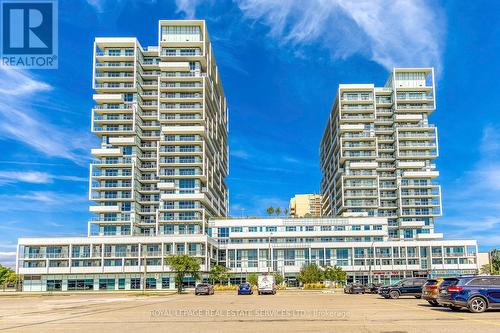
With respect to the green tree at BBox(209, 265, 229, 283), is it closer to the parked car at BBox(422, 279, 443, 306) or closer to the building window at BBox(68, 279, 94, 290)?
the building window at BBox(68, 279, 94, 290)

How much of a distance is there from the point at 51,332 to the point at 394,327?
12317 millimetres

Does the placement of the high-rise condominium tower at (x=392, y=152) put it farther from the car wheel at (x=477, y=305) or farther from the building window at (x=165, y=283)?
the car wheel at (x=477, y=305)

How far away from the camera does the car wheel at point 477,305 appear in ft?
78.7

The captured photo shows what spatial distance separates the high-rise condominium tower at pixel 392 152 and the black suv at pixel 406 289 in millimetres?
88345

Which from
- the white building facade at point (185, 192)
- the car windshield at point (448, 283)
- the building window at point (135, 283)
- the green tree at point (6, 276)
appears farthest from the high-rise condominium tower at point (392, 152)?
the car windshield at point (448, 283)

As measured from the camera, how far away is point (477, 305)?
24062 millimetres

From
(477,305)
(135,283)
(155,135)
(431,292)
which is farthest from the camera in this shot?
(155,135)

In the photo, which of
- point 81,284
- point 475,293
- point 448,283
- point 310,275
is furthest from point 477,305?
point 81,284

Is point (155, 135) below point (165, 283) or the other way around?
the other way around

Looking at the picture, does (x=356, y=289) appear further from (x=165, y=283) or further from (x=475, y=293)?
(x=165, y=283)

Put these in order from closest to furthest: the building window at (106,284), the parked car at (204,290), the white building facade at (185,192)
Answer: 1. the parked car at (204,290)
2. the building window at (106,284)
3. the white building facade at (185,192)

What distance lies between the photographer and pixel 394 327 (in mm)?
18234

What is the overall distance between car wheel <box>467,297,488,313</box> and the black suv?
16.9 m

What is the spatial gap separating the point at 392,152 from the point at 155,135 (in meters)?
63.1
